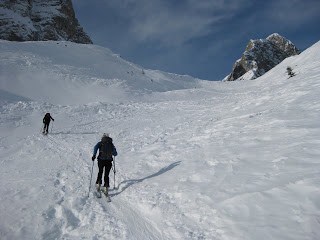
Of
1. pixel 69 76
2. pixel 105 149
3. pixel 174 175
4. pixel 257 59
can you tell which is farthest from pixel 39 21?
pixel 257 59

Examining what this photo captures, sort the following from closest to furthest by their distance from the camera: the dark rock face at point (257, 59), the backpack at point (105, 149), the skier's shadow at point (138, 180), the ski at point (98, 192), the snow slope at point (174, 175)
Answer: the snow slope at point (174, 175) → the ski at point (98, 192) → the skier's shadow at point (138, 180) → the backpack at point (105, 149) → the dark rock face at point (257, 59)

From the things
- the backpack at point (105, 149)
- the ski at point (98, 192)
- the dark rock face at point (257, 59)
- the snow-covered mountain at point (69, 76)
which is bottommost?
the ski at point (98, 192)

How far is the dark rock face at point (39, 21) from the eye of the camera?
210ft

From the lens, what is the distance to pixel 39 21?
235ft

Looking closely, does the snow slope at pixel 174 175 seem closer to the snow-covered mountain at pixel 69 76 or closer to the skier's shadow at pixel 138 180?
the skier's shadow at pixel 138 180

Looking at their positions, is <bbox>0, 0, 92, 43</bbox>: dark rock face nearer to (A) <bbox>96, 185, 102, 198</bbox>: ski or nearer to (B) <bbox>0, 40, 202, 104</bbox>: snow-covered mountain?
(B) <bbox>0, 40, 202, 104</bbox>: snow-covered mountain

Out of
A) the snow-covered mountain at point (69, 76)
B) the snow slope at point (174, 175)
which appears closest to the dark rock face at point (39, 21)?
the snow-covered mountain at point (69, 76)

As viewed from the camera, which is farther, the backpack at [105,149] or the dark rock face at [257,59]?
the dark rock face at [257,59]

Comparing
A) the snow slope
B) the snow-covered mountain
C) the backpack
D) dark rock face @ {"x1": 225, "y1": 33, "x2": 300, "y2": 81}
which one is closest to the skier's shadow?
the snow slope

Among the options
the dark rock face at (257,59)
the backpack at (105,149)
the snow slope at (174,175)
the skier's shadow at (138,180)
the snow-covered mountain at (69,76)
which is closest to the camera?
the snow slope at (174,175)

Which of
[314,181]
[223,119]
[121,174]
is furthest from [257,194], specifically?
[223,119]

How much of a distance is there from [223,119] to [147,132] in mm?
3841

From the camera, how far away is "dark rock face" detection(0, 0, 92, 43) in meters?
64.1

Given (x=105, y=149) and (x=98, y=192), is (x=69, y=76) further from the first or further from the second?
(x=98, y=192)
